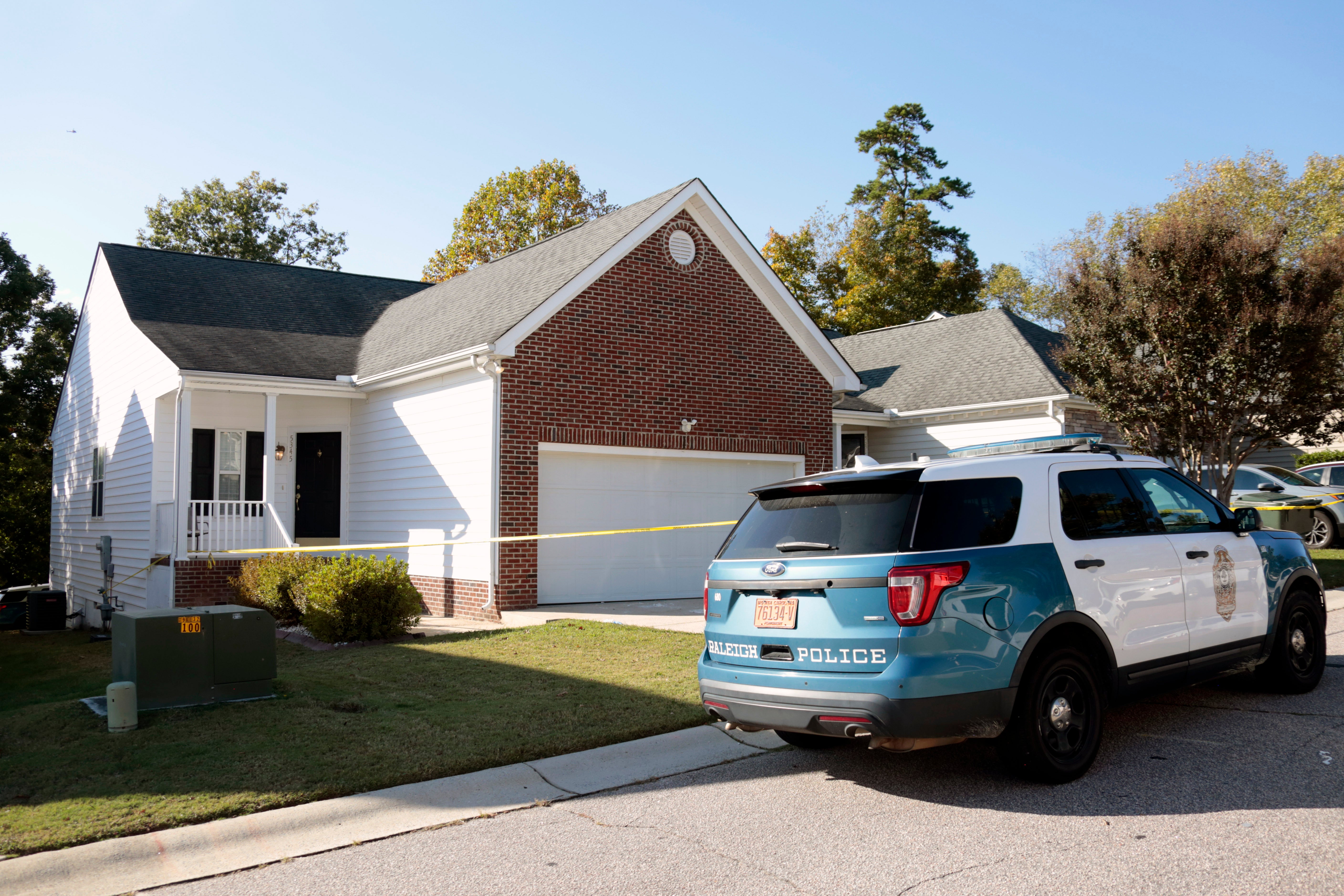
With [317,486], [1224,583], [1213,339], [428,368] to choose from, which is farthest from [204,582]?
[1213,339]

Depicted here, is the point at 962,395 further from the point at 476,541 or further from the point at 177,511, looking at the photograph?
the point at 177,511

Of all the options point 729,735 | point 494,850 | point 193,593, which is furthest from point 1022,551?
point 193,593

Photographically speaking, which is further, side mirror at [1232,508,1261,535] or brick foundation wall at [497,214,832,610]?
brick foundation wall at [497,214,832,610]

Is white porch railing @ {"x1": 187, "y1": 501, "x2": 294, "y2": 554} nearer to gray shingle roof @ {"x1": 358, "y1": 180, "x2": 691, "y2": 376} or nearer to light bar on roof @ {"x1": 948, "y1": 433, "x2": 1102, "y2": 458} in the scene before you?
gray shingle roof @ {"x1": 358, "y1": 180, "x2": 691, "y2": 376}

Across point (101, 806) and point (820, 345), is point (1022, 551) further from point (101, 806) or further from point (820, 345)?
point (820, 345)

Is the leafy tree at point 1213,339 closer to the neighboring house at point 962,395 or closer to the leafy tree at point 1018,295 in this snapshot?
the neighboring house at point 962,395

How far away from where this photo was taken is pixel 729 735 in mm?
6430

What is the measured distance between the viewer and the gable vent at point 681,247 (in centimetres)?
1470

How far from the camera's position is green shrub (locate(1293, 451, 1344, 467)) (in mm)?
25188

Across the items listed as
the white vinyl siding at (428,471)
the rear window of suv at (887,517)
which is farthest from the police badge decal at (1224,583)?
the white vinyl siding at (428,471)

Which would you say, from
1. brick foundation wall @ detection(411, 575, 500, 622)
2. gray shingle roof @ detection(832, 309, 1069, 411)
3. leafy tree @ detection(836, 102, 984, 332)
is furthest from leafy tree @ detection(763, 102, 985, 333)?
brick foundation wall @ detection(411, 575, 500, 622)

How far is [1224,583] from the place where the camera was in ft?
20.6

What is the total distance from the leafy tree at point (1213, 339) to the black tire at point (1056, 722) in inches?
320

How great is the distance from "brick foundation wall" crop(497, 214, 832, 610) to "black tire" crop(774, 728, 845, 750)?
720cm
